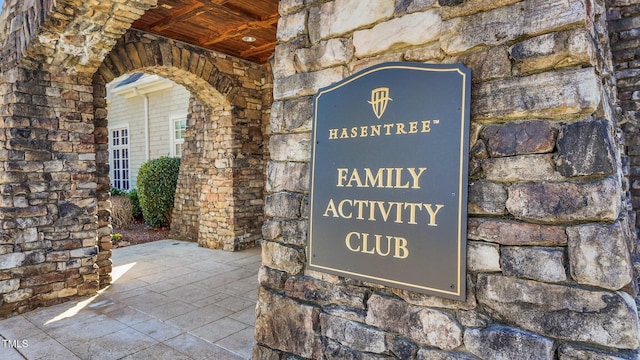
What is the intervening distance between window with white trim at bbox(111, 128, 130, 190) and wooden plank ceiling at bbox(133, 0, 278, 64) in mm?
7210

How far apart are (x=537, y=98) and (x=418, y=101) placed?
0.37 m

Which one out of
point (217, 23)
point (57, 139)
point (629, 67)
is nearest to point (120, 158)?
point (57, 139)

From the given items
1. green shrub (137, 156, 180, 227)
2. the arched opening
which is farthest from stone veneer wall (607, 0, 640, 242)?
green shrub (137, 156, 180, 227)

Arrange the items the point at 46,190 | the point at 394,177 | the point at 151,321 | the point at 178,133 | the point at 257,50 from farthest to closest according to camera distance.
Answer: the point at 178,133 < the point at 257,50 < the point at 46,190 < the point at 151,321 < the point at 394,177

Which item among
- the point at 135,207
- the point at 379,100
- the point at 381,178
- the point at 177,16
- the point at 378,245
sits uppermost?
the point at 177,16

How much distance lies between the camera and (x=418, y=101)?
4.31 ft

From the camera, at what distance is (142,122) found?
1048 centimetres

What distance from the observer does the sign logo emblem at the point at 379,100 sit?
140cm

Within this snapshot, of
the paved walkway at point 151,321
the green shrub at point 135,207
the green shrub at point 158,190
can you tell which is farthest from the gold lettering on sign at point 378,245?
the green shrub at point 135,207

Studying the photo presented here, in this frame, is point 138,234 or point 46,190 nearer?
point 46,190

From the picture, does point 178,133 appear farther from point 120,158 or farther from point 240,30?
point 240,30

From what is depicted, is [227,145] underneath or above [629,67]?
underneath

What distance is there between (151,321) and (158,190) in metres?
5.21

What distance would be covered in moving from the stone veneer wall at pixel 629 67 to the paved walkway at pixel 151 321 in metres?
3.08
